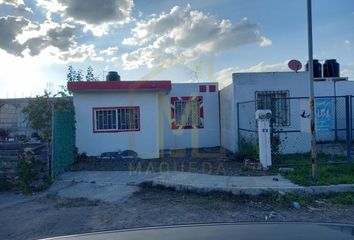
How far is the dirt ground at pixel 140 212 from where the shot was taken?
257 inches

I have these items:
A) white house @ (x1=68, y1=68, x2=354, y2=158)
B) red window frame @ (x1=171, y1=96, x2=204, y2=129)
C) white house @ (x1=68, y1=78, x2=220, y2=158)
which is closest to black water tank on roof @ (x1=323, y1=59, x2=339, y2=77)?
white house @ (x1=68, y1=68, x2=354, y2=158)

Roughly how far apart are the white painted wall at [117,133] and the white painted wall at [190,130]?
220 cm

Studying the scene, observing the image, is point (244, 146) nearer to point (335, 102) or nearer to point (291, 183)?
point (291, 183)

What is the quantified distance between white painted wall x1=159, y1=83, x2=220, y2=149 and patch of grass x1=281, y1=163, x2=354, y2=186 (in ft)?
22.2

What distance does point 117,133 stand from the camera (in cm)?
1446

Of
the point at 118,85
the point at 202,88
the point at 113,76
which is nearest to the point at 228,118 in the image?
the point at 202,88

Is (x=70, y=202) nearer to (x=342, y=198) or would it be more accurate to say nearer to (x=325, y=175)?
(x=342, y=198)

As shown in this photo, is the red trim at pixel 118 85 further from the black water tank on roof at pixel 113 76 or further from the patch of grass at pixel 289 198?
the patch of grass at pixel 289 198

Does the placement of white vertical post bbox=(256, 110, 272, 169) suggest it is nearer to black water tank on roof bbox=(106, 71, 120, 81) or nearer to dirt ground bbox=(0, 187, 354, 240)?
dirt ground bbox=(0, 187, 354, 240)

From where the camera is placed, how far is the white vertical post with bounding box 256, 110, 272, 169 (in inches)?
434

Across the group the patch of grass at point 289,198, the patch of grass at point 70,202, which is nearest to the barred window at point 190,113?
the patch of grass at point 70,202

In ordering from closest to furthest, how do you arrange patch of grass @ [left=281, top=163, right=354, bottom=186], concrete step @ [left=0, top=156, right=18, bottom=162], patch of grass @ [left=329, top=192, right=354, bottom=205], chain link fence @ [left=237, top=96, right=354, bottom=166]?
Answer: patch of grass @ [left=329, top=192, right=354, bottom=205] < patch of grass @ [left=281, top=163, right=354, bottom=186] < concrete step @ [left=0, top=156, right=18, bottom=162] < chain link fence @ [left=237, top=96, right=354, bottom=166]

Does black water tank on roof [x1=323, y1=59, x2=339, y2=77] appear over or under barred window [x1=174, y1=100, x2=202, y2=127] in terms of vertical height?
over

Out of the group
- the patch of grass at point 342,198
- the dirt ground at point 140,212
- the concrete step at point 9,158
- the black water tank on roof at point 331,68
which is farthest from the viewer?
the black water tank on roof at point 331,68
